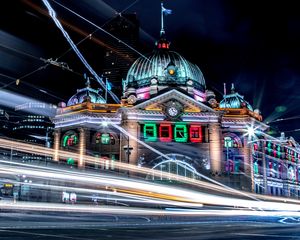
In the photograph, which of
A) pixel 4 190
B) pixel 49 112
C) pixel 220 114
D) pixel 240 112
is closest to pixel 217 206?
pixel 4 190

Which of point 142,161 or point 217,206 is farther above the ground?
point 142,161

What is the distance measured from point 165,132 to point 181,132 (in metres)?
2.69

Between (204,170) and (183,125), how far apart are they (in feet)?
26.8

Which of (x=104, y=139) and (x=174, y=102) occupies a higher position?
(x=174, y=102)

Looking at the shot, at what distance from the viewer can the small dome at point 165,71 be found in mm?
74688


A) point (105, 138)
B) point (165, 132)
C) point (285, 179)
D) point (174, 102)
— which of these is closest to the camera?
point (165, 132)

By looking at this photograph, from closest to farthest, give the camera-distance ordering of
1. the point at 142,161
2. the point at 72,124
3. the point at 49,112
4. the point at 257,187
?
the point at 142,161 → the point at 72,124 → the point at 257,187 → the point at 49,112

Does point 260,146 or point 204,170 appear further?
point 260,146

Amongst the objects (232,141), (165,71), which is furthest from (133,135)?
(232,141)

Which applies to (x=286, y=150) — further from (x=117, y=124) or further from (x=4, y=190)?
(x=4, y=190)

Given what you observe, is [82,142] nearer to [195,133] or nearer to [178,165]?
[178,165]

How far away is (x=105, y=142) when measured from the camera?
6706 cm

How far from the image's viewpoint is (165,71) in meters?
75.0

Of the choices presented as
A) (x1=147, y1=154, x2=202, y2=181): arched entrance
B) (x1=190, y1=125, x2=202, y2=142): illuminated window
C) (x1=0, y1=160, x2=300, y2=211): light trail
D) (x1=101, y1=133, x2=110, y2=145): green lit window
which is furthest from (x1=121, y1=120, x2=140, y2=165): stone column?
(x1=0, y1=160, x2=300, y2=211): light trail
